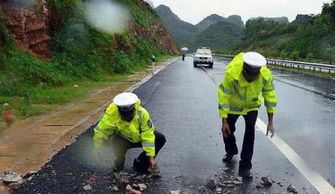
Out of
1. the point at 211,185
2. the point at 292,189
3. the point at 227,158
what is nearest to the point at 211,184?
the point at 211,185

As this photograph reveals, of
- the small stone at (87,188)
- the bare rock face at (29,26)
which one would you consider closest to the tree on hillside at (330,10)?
the bare rock face at (29,26)

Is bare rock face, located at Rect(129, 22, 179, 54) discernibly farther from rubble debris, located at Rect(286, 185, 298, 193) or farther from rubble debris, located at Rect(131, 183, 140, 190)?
rubble debris, located at Rect(286, 185, 298, 193)

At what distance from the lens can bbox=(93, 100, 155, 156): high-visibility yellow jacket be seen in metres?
5.94

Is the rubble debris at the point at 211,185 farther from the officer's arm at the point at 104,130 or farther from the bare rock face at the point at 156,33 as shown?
the bare rock face at the point at 156,33

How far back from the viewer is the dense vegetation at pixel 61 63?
13381mm

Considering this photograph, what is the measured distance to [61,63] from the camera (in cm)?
2011

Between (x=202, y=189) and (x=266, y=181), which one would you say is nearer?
(x=202, y=189)

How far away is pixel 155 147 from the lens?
6574 mm

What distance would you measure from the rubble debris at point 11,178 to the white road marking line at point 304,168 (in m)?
3.55

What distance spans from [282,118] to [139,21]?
43675 mm

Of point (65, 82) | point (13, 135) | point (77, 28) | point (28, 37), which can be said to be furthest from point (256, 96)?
point (77, 28)

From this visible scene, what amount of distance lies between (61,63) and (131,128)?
14.8 meters

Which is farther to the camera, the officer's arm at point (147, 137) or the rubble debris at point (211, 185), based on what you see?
the officer's arm at point (147, 137)

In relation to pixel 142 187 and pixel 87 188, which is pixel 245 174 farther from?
pixel 87 188
